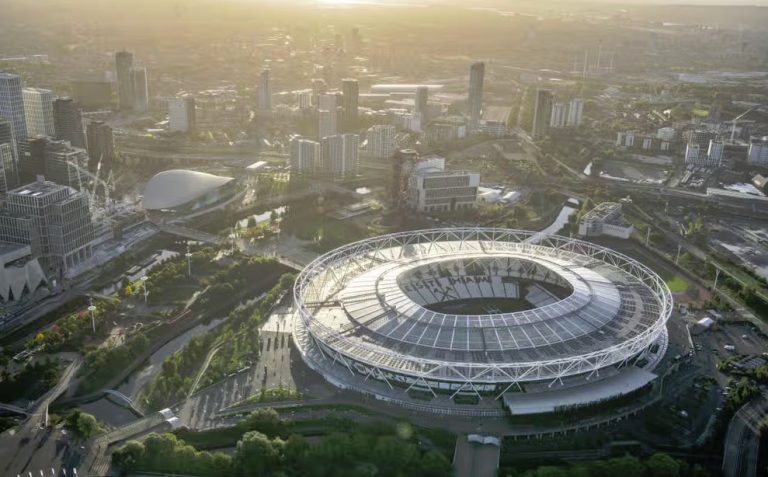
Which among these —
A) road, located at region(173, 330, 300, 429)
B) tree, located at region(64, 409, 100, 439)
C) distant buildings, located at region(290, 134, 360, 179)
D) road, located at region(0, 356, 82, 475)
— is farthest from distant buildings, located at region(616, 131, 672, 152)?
road, located at region(0, 356, 82, 475)

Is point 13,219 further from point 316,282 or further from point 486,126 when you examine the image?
point 486,126

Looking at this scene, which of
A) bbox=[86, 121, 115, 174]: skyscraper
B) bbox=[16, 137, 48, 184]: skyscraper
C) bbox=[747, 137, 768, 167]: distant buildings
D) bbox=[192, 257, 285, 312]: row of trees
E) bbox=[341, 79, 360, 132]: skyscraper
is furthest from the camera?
bbox=[341, 79, 360, 132]: skyscraper

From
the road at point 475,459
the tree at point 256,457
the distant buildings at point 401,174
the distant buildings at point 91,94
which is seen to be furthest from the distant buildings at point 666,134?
the distant buildings at point 91,94

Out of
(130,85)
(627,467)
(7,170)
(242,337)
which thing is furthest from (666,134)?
(130,85)

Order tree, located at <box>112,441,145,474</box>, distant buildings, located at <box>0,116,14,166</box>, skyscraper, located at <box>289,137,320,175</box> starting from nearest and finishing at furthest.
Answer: tree, located at <box>112,441,145,474</box> → distant buildings, located at <box>0,116,14,166</box> → skyscraper, located at <box>289,137,320,175</box>

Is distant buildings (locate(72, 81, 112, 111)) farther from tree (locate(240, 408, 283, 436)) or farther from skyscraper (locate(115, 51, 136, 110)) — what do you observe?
tree (locate(240, 408, 283, 436))

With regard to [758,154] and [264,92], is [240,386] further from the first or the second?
[264,92]

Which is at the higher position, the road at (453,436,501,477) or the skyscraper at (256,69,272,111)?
the skyscraper at (256,69,272,111)

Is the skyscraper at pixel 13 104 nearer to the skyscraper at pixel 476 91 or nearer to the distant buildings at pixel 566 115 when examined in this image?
the skyscraper at pixel 476 91
